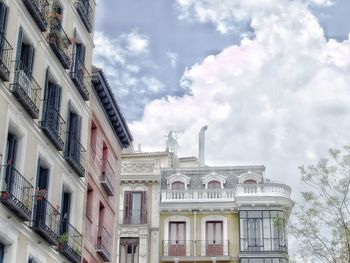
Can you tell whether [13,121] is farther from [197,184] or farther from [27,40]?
[197,184]

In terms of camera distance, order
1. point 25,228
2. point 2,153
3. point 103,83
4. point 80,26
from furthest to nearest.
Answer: point 103,83 → point 80,26 → point 25,228 → point 2,153

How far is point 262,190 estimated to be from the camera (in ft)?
184

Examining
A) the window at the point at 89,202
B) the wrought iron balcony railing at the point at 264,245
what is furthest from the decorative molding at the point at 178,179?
the window at the point at 89,202

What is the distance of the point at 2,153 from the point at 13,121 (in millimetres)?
1240

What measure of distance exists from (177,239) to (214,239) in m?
2.82

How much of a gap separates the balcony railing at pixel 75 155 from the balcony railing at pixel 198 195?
2902cm

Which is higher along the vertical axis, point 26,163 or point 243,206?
point 243,206

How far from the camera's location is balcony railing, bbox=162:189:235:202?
5691 centimetres

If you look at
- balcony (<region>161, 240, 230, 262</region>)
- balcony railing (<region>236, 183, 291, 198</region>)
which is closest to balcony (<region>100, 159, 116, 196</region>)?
balcony (<region>161, 240, 230, 262</region>)

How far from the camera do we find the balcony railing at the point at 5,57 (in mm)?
20516

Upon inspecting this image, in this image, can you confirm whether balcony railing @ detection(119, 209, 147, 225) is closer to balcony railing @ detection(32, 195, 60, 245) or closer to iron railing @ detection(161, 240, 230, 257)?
iron railing @ detection(161, 240, 230, 257)

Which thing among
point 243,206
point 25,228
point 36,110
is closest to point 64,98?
point 36,110

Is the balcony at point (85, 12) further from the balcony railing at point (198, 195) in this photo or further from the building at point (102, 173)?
the balcony railing at point (198, 195)

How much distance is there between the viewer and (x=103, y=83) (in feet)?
102
